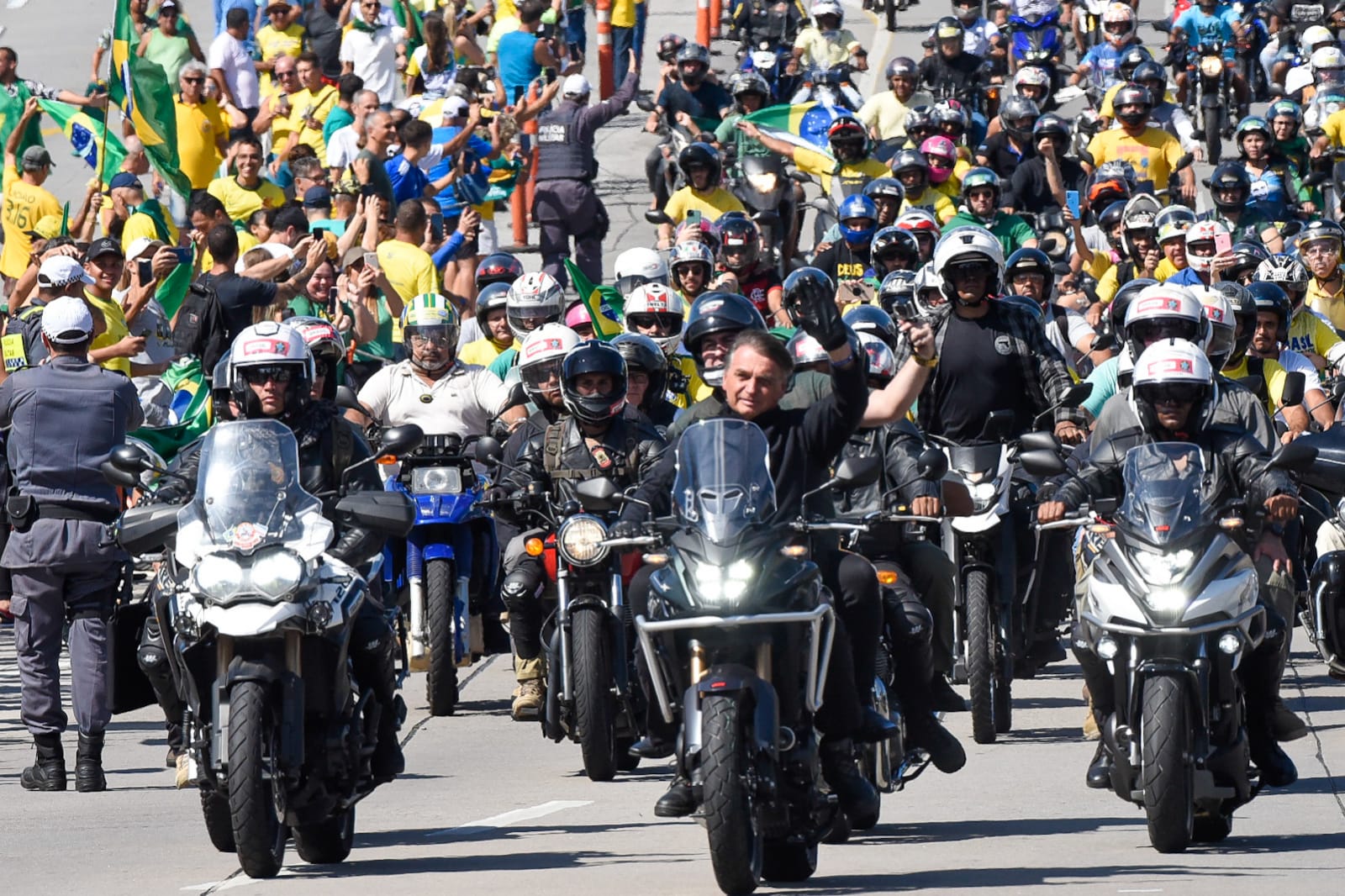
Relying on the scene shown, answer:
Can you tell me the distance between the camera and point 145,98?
20.0 meters

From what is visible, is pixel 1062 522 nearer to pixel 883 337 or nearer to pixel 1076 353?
pixel 883 337

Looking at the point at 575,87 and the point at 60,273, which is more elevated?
the point at 575,87

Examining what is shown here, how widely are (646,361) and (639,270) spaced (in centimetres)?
376

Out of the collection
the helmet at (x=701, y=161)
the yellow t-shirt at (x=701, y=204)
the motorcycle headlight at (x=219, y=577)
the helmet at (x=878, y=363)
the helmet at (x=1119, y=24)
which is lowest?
the motorcycle headlight at (x=219, y=577)

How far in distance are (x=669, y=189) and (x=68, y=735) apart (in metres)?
11.1

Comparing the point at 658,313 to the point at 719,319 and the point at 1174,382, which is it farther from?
the point at 1174,382

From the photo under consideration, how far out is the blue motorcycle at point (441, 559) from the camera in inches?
510

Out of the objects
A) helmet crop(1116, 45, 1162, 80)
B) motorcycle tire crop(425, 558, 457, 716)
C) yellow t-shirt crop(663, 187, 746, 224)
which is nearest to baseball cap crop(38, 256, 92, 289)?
motorcycle tire crop(425, 558, 457, 716)

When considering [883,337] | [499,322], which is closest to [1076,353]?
[499,322]

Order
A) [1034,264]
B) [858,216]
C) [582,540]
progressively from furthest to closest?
[858,216], [1034,264], [582,540]

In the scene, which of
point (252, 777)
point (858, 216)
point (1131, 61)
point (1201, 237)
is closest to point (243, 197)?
point (858, 216)

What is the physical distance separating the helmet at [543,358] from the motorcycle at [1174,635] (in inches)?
159

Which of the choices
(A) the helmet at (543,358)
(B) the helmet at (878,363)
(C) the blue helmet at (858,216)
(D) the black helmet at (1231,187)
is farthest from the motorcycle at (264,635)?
(D) the black helmet at (1231,187)

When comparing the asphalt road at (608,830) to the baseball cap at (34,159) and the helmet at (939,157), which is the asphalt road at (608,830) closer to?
the baseball cap at (34,159)
